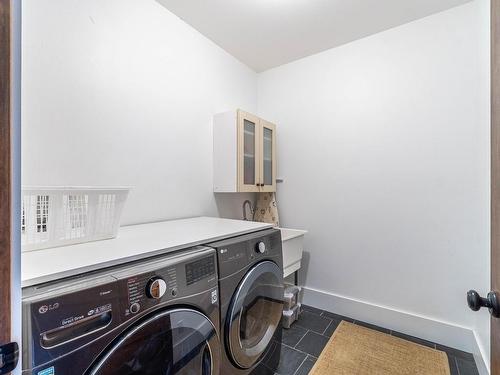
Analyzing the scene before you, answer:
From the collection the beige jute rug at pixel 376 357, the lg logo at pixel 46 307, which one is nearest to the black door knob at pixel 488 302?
the lg logo at pixel 46 307

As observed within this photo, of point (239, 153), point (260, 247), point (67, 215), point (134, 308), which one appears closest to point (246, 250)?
point (260, 247)

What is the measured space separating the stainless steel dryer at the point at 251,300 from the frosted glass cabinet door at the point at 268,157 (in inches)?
35.3

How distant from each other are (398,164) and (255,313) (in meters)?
1.57

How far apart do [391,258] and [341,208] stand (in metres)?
0.55

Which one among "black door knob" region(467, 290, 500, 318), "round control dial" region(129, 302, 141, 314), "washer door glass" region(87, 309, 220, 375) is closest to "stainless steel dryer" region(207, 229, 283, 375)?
"washer door glass" region(87, 309, 220, 375)

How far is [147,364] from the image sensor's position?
784 millimetres

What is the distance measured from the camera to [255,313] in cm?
132

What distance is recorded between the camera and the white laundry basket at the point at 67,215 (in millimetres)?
891

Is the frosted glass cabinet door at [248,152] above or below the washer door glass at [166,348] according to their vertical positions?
above

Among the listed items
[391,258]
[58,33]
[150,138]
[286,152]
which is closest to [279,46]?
[286,152]

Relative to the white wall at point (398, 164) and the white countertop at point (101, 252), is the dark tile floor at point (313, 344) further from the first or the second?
the white countertop at point (101, 252)

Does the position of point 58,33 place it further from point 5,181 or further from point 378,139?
point 378,139

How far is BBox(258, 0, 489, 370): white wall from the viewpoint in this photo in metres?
1.72

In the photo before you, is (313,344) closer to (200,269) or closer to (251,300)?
(251,300)
